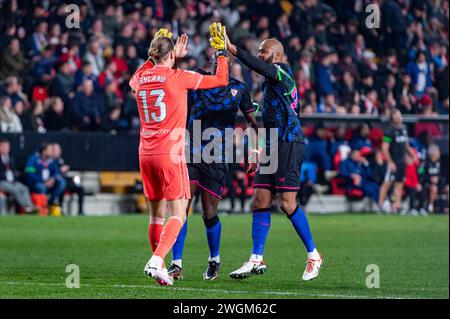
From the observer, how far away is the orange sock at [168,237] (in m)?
9.66

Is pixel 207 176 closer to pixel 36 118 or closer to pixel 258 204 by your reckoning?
pixel 258 204

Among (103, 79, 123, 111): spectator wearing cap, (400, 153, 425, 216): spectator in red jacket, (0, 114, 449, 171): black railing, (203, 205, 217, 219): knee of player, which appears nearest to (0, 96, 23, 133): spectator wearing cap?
(0, 114, 449, 171): black railing

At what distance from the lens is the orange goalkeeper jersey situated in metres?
9.84

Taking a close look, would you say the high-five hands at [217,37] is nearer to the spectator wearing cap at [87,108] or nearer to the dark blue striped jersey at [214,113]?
the dark blue striped jersey at [214,113]

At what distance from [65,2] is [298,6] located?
6.92 meters

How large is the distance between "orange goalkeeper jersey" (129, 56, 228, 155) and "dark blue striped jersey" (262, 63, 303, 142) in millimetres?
1336

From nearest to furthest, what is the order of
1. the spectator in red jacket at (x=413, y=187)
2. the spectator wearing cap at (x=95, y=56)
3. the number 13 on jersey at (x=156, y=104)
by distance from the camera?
the number 13 on jersey at (x=156, y=104) < the spectator wearing cap at (x=95, y=56) < the spectator in red jacket at (x=413, y=187)

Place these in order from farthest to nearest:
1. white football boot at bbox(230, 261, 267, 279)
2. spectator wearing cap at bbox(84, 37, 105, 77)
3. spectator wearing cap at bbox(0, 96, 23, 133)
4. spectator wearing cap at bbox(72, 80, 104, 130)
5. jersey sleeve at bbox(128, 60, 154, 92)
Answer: spectator wearing cap at bbox(84, 37, 105, 77) → spectator wearing cap at bbox(72, 80, 104, 130) → spectator wearing cap at bbox(0, 96, 23, 133) → white football boot at bbox(230, 261, 267, 279) → jersey sleeve at bbox(128, 60, 154, 92)

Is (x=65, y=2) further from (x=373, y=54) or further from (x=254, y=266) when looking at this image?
(x=254, y=266)

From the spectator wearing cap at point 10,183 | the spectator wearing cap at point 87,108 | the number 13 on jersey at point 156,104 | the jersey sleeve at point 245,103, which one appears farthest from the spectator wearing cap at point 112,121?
the number 13 on jersey at point 156,104

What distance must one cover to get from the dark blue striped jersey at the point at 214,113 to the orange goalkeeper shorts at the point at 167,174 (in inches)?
55.2

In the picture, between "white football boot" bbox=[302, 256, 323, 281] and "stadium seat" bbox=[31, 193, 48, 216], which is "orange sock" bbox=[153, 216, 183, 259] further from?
"stadium seat" bbox=[31, 193, 48, 216]
